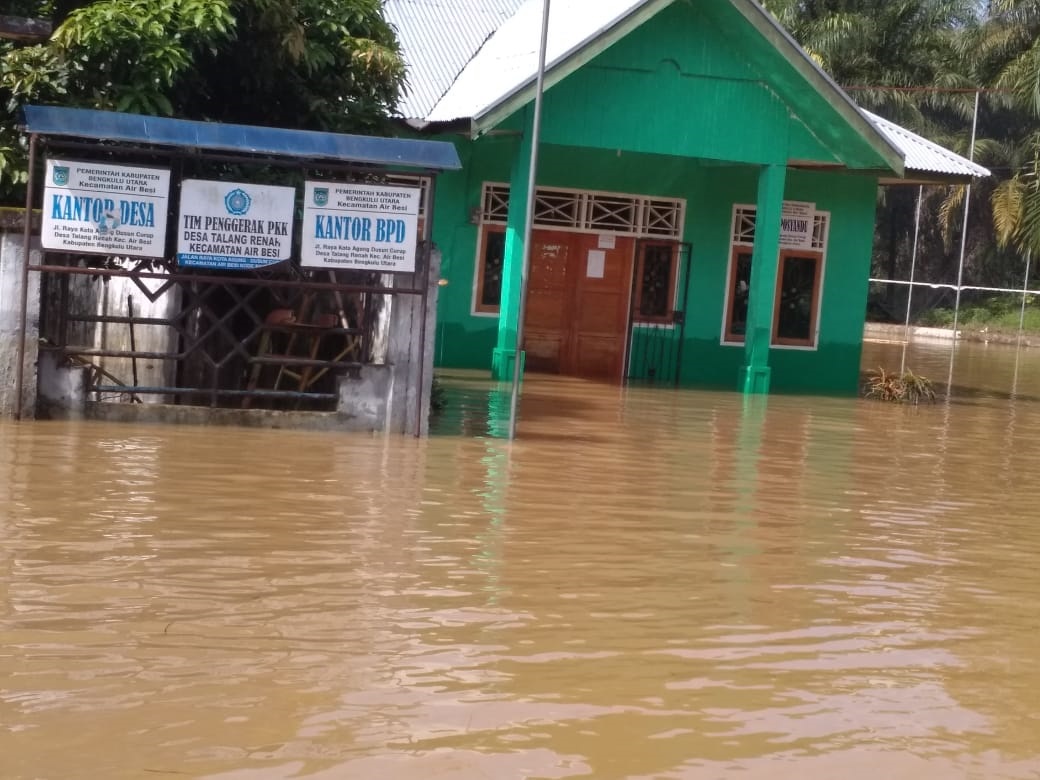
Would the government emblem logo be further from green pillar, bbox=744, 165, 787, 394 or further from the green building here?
green pillar, bbox=744, 165, 787, 394

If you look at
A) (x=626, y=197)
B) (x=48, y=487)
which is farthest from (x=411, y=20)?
(x=48, y=487)

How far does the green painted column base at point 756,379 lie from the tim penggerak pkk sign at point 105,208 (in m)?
9.25

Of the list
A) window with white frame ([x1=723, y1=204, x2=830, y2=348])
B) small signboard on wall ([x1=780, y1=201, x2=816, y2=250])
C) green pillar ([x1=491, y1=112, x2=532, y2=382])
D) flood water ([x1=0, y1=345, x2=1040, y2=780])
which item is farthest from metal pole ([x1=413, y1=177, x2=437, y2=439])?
small signboard on wall ([x1=780, y1=201, x2=816, y2=250])

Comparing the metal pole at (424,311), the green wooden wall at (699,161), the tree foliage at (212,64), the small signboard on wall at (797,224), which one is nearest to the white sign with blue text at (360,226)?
the metal pole at (424,311)

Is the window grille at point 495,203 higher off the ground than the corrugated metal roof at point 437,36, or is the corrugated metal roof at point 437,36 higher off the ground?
the corrugated metal roof at point 437,36

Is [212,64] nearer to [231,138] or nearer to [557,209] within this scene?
[231,138]

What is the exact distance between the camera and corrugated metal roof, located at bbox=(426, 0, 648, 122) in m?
16.8

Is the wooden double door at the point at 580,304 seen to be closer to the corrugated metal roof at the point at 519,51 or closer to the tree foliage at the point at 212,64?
the corrugated metal roof at the point at 519,51

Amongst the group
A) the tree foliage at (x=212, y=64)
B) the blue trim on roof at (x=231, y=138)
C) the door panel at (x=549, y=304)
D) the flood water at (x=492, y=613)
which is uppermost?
the tree foliage at (x=212, y=64)

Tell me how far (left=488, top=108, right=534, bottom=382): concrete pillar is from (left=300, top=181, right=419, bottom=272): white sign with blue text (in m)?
5.59

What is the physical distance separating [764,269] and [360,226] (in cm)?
810

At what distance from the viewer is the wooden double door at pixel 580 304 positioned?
66.5ft

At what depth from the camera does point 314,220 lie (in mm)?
11820

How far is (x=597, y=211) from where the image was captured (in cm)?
2031
